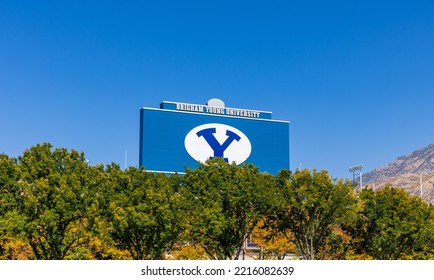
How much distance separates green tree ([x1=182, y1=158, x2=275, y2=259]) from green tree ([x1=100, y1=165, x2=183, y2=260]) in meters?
2.55

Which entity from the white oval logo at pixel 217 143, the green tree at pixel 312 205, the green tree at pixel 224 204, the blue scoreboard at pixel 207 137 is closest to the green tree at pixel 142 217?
the green tree at pixel 224 204

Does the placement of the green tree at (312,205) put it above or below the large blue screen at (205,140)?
below

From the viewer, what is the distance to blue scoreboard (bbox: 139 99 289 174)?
249ft

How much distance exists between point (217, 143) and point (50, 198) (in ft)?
114

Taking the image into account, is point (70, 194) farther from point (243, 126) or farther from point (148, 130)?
point (243, 126)

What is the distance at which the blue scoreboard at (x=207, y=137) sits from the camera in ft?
249

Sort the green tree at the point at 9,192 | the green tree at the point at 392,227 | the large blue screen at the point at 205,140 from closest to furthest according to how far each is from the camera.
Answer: the green tree at the point at 9,192 < the green tree at the point at 392,227 < the large blue screen at the point at 205,140

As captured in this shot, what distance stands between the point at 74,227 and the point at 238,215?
1458 centimetres

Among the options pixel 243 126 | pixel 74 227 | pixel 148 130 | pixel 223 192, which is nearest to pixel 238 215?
pixel 223 192

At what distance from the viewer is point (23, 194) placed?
167ft

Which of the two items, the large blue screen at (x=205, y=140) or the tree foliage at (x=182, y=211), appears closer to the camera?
the tree foliage at (x=182, y=211)

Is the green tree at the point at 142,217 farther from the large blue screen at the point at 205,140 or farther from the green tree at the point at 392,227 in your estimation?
the large blue screen at the point at 205,140

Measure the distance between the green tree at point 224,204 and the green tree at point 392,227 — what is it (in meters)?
11.0
